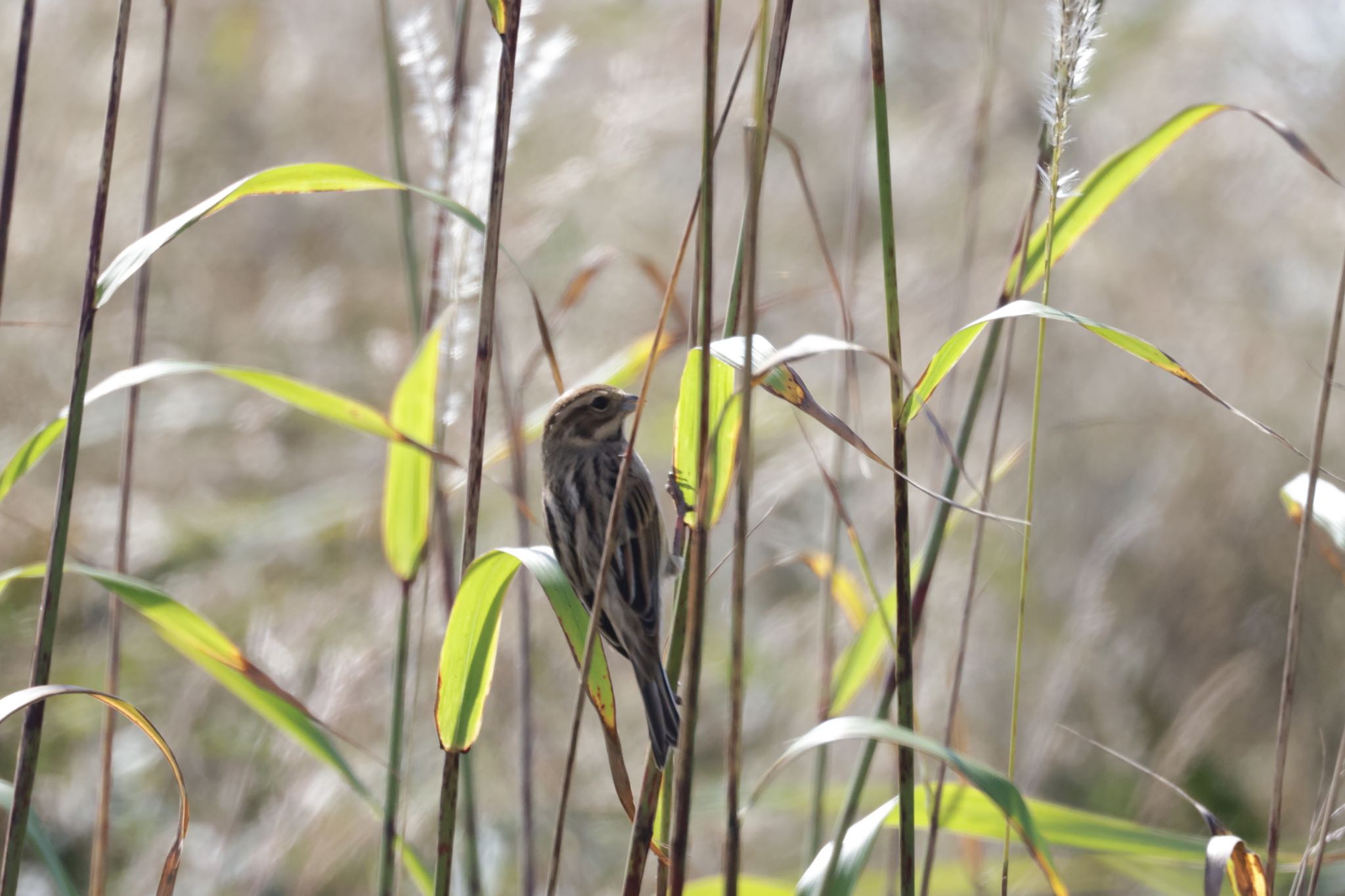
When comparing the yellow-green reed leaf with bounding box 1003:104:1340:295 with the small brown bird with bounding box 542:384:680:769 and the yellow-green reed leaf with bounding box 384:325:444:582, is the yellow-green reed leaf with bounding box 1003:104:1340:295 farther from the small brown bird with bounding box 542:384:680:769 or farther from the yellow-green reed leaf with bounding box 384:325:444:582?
the yellow-green reed leaf with bounding box 384:325:444:582

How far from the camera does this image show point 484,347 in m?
1.43

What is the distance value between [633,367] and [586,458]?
1.54ft

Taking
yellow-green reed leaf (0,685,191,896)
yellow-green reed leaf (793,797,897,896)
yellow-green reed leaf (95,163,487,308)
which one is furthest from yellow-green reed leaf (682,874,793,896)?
yellow-green reed leaf (95,163,487,308)

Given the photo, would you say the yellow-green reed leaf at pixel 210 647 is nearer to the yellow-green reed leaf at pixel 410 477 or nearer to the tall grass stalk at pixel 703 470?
the yellow-green reed leaf at pixel 410 477

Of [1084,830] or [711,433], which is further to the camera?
[1084,830]

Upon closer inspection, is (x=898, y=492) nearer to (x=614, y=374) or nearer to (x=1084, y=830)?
(x=1084, y=830)

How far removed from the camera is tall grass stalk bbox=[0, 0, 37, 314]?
1686 millimetres

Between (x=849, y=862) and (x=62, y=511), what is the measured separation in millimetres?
1069

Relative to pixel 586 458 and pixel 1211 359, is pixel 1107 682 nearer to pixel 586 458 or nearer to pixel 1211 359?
pixel 1211 359

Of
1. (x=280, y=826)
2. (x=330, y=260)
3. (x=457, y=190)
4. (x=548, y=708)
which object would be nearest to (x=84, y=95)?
(x=330, y=260)

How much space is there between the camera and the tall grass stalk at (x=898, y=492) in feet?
4.18

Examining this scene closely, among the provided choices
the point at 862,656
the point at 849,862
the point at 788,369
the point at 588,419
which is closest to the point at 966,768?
the point at 849,862

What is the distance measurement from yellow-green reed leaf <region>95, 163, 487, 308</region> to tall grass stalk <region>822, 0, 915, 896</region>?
0.47m

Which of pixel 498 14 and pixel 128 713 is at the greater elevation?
pixel 498 14
